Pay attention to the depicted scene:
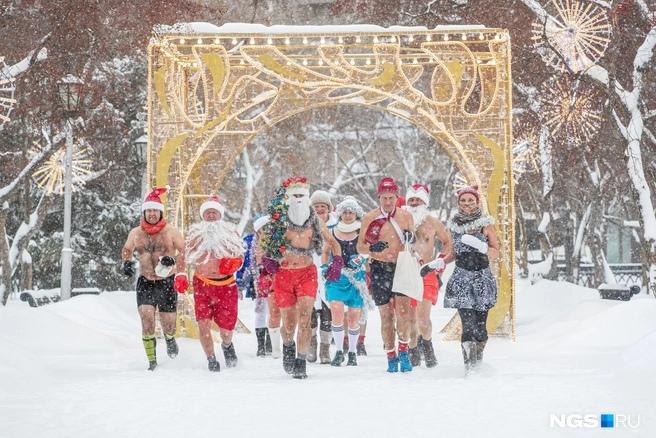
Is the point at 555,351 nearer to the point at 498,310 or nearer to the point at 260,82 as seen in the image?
the point at 498,310

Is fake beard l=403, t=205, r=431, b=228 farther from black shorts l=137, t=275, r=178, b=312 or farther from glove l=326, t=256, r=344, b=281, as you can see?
black shorts l=137, t=275, r=178, b=312

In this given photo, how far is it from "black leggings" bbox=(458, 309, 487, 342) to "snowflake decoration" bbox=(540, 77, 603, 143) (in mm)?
6815

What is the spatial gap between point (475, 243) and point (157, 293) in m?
3.39

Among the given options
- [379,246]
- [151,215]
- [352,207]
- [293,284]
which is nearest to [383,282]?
[379,246]

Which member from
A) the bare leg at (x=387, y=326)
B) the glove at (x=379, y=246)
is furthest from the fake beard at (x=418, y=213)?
the bare leg at (x=387, y=326)

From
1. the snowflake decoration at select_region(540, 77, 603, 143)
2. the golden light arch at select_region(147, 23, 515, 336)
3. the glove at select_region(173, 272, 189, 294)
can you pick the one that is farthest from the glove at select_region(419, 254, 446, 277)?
the snowflake decoration at select_region(540, 77, 603, 143)

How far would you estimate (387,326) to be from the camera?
30.2 ft

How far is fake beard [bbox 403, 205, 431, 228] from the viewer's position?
1032 cm

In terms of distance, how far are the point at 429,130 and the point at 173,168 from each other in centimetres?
377

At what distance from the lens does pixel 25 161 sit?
19609 millimetres

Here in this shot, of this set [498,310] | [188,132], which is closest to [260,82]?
[188,132]

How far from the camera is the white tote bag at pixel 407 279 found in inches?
358

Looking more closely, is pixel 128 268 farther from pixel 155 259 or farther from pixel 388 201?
pixel 388 201

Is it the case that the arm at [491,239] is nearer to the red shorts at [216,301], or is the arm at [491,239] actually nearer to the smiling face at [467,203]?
the smiling face at [467,203]
